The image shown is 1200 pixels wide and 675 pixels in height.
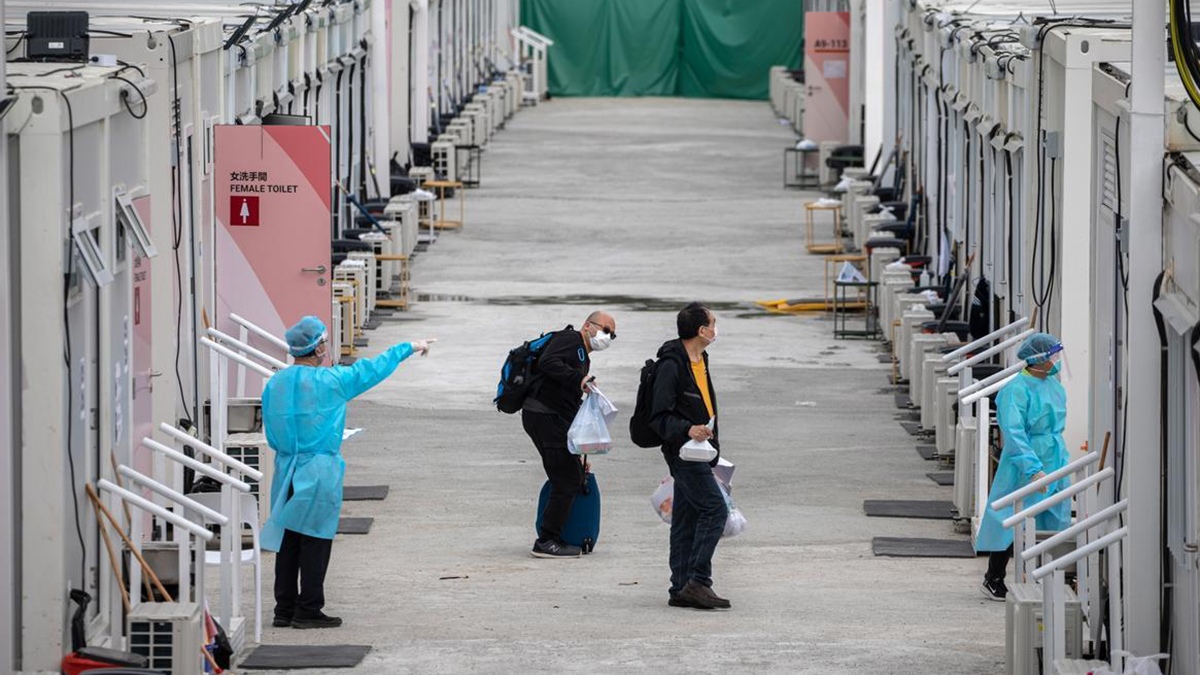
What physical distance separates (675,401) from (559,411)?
1632 mm

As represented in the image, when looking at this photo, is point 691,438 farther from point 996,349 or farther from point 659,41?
point 659,41

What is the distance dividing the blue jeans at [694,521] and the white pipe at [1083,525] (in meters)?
2.30

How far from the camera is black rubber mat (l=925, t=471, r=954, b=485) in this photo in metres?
15.3

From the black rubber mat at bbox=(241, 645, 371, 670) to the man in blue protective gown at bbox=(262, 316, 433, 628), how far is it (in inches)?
17.0

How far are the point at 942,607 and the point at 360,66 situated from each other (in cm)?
1580

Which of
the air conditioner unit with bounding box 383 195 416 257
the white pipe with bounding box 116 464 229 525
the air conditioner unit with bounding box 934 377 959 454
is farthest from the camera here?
the air conditioner unit with bounding box 383 195 416 257

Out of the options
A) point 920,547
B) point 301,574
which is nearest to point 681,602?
point 301,574

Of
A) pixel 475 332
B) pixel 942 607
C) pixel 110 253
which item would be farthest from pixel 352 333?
pixel 110 253

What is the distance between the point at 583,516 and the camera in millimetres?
12938

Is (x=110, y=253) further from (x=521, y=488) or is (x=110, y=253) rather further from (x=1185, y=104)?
(x=521, y=488)

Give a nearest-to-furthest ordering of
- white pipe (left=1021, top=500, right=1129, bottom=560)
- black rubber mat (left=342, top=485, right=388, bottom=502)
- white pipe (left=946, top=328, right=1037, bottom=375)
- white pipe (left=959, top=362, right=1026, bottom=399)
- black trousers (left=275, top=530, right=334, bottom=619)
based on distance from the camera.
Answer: white pipe (left=1021, top=500, right=1129, bottom=560)
black trousers (left=275, top=530, right=334, bottom=619)
white pipe (left=959, top=362, right=1026, bottom=399)
white pipe (left=946, top=328, right=1037, bottom=375)
black rubber mat (left=342, top=485, right=388, bottom=502)

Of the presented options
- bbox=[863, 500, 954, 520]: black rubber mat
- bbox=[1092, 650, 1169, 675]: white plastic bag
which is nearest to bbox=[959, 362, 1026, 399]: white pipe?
bbox=[863, 500, 954, 520]: black rubber mat

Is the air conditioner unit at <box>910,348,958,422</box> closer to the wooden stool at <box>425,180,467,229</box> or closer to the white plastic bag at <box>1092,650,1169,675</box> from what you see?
the white plastic bag at <box>1092,650,1169,675</box>

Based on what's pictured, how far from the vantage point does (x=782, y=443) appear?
16.9 metres
